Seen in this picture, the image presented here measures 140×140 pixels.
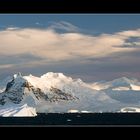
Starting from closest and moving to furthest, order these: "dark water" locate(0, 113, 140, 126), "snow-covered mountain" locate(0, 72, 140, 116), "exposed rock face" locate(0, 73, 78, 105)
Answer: "dark water" locate(0, 113, 140, 126) → "snow-covered mountain" locate(0, 72, 140, 116) → "exposed rock face" locate(0, 73, 78, 105)

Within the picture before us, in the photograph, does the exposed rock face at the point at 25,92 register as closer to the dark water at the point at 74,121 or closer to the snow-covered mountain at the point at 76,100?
the snow-covered mountain at the point at 76,100

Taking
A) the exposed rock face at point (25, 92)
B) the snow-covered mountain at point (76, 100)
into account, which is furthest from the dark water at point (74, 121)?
the exposed rock face at point (25, 92)

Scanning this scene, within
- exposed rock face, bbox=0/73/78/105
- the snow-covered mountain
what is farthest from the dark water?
exposed rock face, bbox=0/73/78/105

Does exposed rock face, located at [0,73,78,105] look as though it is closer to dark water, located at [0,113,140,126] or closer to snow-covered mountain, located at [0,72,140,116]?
snow-covered mountain, located at [0,72,140,116]

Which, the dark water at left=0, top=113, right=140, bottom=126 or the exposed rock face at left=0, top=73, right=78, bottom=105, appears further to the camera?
the exposed rock face at left=0, top=73, right=78, bottom=105

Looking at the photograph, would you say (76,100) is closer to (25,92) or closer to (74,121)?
(74,121)

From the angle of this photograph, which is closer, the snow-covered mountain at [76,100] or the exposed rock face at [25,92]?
the snow-covered mountain at [76,100]

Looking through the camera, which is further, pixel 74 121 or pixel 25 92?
pixel 25 92

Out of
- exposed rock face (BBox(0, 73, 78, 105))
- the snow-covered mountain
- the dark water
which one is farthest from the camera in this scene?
exposed rock face (BBox(0, 73, 78, 105))

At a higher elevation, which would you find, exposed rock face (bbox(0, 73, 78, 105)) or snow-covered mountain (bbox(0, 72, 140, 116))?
snow-covered mountain (bbox(0, 72, 140, 116))

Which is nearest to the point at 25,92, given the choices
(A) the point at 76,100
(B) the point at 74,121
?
(A) the point at 76,100

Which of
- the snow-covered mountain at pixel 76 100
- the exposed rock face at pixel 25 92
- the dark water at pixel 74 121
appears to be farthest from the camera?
the exposed rock face at pixel 25 92
